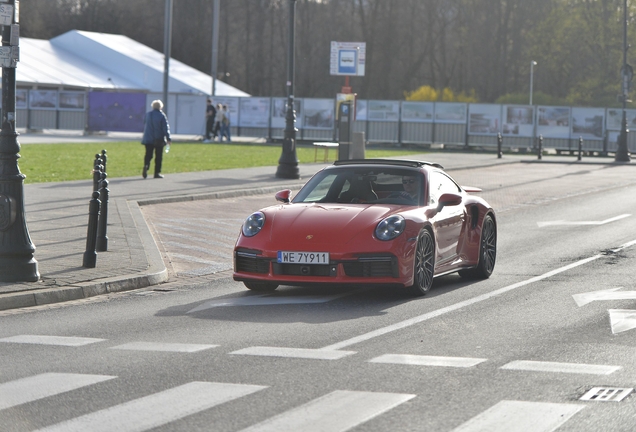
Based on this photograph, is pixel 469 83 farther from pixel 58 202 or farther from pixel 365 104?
pixel 58 202

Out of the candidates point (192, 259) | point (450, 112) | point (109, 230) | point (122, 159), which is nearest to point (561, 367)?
point (192, 259)

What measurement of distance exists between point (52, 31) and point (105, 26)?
4.35 metres

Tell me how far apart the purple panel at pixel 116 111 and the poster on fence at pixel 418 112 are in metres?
13.5

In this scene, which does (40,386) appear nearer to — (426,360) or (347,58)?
(426,360)

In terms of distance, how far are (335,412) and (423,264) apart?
4.85m

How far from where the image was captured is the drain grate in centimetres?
632

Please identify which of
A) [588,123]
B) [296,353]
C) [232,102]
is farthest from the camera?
[232,102]

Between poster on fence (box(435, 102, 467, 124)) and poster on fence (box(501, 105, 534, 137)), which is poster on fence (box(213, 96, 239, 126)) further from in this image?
poster on fence (box(501, 105, 534, 137))

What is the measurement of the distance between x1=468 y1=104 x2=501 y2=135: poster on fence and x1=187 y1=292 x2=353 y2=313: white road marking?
44.2 meters

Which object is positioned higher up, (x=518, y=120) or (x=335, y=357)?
(x=518, y=120)

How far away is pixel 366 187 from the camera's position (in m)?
11.4

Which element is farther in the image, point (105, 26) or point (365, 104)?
point (105, 26)

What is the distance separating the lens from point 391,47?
82.2 m

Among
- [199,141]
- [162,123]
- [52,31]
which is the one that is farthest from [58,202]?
[52,31]
